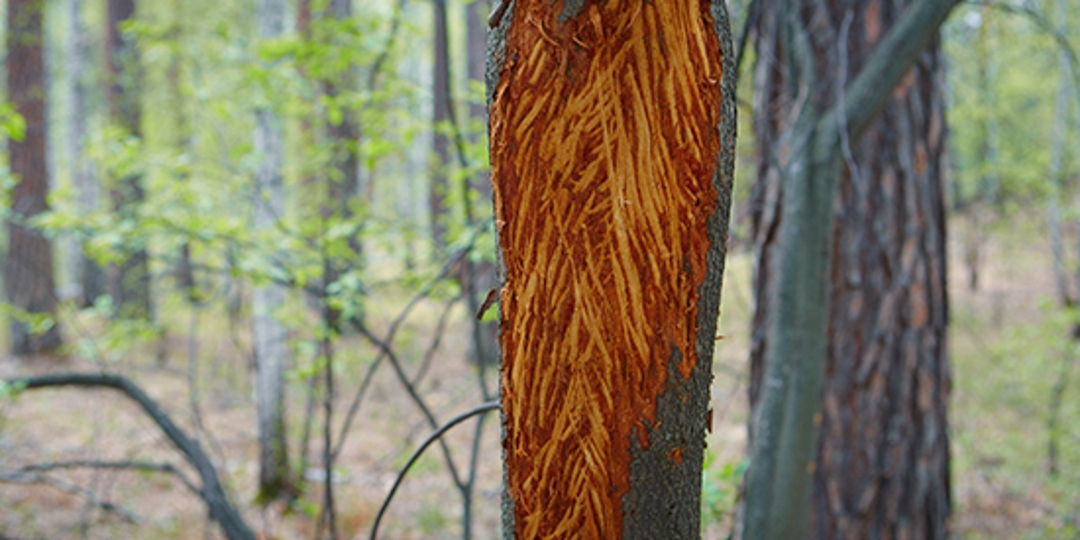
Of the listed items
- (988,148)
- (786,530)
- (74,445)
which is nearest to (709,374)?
(786,530)

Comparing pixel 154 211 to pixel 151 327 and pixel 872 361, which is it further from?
pixel 872 361

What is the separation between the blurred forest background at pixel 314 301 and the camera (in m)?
3.21

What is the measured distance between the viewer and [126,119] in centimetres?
955

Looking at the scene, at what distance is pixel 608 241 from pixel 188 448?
2.21m

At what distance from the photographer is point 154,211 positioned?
187 inches

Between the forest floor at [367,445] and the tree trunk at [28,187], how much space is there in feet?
2.12

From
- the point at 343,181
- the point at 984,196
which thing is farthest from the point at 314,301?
the point at 984,196

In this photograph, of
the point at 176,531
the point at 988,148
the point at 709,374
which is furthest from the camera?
the point at 988,148

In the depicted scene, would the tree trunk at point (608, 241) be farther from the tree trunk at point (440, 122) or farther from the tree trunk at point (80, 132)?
the tree trunk at point (80, 132)

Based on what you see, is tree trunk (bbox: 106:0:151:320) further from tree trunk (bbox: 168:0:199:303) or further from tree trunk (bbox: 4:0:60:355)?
tree trunk (bbox: 4:0:60:355)

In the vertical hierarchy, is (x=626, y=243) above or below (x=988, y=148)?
below

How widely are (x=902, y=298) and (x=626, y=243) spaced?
2.23 meters

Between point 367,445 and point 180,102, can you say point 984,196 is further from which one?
point 180,102

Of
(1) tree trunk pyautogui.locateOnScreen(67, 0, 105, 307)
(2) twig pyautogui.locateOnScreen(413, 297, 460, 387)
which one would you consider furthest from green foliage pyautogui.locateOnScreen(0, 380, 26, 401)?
(1) tree trunk pyautogui.locateOnScreen(67, 0, 105, 307)
